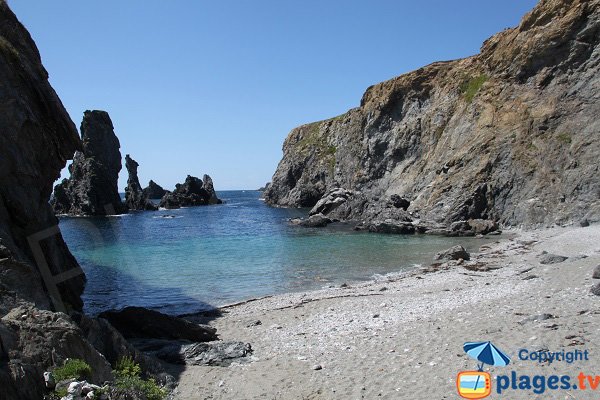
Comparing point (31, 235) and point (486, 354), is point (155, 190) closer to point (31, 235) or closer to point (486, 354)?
point (31, 235)

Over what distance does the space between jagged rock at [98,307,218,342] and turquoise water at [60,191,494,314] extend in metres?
5.88

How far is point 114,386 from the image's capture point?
338 inches

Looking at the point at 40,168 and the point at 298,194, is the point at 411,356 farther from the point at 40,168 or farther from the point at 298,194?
the point at 298,194

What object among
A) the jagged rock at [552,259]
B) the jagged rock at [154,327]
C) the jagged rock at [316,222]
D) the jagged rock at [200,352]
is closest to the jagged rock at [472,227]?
the jagged rock at [316,222]

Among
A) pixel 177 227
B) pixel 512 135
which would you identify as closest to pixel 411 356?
pixel 512 135

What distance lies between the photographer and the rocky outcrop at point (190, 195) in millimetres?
129875

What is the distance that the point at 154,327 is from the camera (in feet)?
51.5

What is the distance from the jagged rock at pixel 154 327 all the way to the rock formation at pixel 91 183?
9094 cm

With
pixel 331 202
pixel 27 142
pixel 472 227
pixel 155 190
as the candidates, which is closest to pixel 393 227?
pixel 472 227

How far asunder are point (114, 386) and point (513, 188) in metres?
46.2

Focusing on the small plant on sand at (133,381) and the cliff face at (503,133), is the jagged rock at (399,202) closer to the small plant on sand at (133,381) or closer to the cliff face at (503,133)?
the cliff face at (503,133)

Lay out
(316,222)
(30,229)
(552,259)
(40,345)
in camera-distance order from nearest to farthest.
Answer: (40,345) < (30,229) < (552,259) < (316,222)

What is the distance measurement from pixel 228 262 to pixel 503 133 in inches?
1381

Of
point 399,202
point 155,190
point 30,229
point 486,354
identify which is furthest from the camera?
point 155,190
